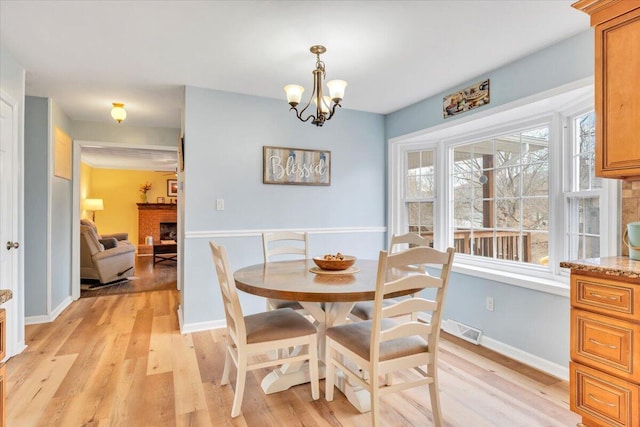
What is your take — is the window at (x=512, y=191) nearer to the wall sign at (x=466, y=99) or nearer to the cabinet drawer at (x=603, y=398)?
the wall sign at (x=466, y=99)

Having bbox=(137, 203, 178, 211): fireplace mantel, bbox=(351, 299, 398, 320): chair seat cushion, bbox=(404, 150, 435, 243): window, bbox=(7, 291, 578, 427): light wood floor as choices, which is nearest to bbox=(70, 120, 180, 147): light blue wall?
bbox=(7, 291, 578, 427): light wood floor

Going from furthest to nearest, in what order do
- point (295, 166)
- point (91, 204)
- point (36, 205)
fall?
1. point (91, 204)
2. point (295, 166)
3. point (36, 205)

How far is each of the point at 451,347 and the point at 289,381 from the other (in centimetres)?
143

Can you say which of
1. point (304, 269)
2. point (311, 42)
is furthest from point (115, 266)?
point (311, 42)

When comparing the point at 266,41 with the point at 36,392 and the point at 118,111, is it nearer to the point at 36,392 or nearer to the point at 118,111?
the point at 118,111

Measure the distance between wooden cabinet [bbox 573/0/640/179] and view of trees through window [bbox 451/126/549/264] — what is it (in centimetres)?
99

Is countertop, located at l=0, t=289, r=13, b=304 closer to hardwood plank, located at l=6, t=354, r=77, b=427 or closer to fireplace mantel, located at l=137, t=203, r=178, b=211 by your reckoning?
hardwood plank, located at l=6, t=354, r=77, b=427

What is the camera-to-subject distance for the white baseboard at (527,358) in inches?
92.0

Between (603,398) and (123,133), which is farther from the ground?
(123,133)

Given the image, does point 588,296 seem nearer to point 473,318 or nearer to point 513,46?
point 473,318

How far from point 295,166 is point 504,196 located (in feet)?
6.63

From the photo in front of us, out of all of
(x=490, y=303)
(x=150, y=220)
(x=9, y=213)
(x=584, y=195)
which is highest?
(x=584, y=195)

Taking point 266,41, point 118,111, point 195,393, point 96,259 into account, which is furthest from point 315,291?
point 96,259

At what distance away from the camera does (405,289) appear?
5.44 feet
